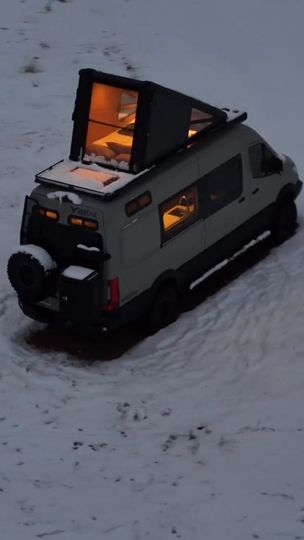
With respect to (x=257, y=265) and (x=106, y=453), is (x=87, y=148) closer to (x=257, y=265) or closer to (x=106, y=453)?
(x=257, y=265)

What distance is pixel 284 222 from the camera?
52.5 feet

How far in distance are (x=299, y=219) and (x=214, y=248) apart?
2399 mm

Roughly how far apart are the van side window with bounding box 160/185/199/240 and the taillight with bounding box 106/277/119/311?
1.08 m

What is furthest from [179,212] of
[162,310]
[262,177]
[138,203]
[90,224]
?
[262,177]

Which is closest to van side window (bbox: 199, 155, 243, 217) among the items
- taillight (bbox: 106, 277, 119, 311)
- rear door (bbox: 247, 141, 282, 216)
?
rear door (bbox: 247, 141, 282, 216)

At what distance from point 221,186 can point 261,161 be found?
42.8 inches

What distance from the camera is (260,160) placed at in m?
15.4

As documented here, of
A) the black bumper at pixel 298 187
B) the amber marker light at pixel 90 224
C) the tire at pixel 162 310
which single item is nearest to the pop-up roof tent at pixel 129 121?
the amber marker light at pixel 90 224

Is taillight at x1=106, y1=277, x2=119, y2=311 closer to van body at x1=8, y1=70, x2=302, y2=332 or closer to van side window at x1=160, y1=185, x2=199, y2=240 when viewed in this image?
van body at x1=8, y1=70, x2=302, y2=332

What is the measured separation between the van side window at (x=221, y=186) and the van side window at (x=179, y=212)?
0.58ft

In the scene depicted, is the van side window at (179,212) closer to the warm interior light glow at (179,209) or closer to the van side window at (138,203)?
the warm interior light glow at (179,209)

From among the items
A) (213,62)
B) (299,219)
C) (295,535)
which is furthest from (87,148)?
(213,62)

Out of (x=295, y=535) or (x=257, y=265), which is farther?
(x=257, y=265)

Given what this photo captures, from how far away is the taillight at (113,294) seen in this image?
1299cm
